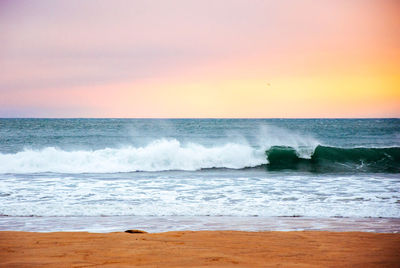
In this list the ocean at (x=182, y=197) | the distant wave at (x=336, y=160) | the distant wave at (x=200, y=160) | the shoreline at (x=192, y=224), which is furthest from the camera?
the distant wave at (x=336, y=160)

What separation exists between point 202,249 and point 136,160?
13.7 metres

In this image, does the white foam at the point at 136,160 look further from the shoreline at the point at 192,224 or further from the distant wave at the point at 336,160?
the shoreline at the point at 192,224

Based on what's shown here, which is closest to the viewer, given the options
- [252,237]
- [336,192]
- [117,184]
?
[252,237]

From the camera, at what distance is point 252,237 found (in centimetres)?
518

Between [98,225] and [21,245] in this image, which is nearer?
[21,245]

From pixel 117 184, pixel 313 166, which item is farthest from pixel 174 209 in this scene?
pixel 313 166

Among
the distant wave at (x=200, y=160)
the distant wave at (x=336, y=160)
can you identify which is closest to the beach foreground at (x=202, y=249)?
the distant wave at (x=200, y=160)

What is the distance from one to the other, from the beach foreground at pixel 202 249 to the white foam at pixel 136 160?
10943mm

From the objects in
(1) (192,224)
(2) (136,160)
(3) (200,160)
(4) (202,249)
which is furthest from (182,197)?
(2) (136,160)

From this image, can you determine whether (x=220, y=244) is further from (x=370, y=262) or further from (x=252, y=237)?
(x=370, y=262)

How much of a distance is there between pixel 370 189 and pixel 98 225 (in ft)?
25.5

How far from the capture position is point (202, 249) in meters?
4.46

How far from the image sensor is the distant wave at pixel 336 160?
1698 cm

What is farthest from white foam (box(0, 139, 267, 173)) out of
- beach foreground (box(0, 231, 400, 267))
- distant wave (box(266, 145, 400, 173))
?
beach foreground (box(0, 231, 400, 267))
